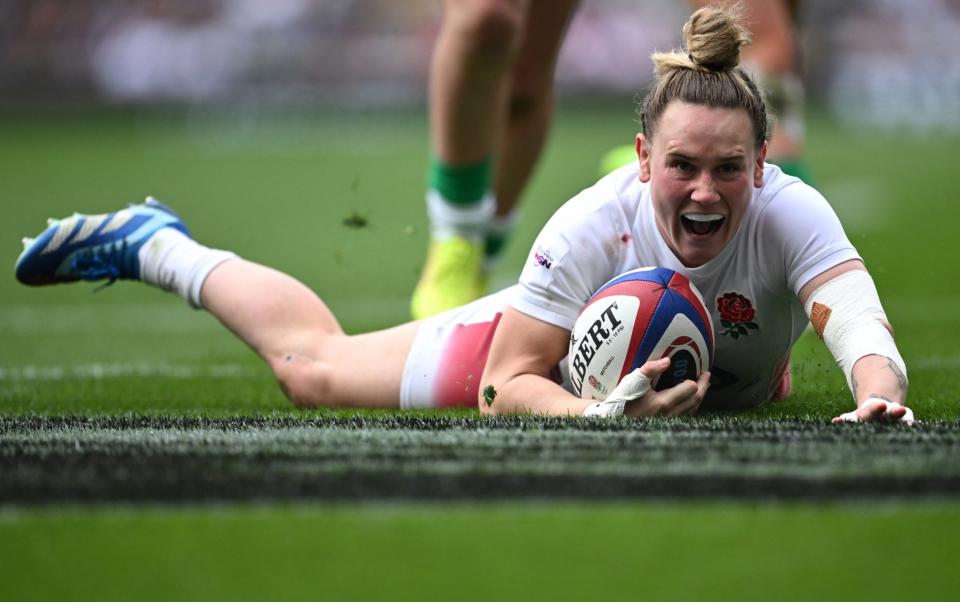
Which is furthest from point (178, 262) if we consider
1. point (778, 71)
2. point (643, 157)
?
point (778, 71)

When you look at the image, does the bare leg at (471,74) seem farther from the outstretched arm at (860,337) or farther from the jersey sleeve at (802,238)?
the outstretched arm at (860,337)

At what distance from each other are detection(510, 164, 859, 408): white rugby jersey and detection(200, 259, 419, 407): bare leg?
0.70m

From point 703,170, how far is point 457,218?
88.2 inches

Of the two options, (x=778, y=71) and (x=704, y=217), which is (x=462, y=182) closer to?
(x=778, y=71)

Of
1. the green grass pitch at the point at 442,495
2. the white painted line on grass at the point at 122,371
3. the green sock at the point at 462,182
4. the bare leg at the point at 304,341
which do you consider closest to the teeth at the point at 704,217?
the green grass pitch at the point at 442,495

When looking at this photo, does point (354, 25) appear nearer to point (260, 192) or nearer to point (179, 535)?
point (260, 192)

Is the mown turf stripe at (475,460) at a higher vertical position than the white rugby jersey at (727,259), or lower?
lower

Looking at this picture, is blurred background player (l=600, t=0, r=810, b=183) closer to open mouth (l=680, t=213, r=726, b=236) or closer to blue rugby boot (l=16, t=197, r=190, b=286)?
blue rugby boot (l=16, t=197, r=190, b=286)

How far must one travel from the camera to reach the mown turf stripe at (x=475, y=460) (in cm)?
297

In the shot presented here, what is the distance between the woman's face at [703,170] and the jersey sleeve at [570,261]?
0.20 m

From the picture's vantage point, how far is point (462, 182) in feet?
19.5

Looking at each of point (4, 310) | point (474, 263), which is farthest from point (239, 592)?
point (4, 310)

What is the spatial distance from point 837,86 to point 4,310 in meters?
22.7

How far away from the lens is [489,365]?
417 centimetres
